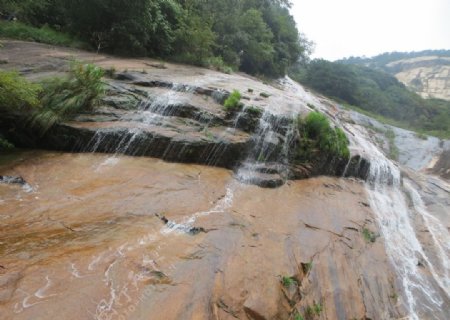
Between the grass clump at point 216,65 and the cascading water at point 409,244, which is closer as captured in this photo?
the cascading water at point 409,244

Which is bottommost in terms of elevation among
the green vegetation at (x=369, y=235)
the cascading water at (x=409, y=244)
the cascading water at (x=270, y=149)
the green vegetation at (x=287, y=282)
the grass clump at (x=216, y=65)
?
the cascading water at (x=409, y=244)

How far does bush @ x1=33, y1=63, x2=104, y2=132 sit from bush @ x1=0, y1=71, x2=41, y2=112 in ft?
1.53

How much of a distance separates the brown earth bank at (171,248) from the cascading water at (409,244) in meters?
0.52

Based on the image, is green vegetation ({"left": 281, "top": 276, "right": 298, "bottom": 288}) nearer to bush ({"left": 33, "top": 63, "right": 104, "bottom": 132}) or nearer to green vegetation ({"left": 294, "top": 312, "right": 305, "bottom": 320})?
green vegetation ({"left": 294, "top": 312, "right": 305, "bottom": 320})

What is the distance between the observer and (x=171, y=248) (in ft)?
14.4

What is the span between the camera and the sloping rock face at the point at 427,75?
218 feet

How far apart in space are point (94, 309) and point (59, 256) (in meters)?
0.95

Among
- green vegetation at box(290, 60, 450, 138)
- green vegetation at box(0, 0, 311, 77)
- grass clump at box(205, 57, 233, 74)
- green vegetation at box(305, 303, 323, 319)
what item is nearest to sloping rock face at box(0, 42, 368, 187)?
green vegetation at box(305, 303, 323, 319)

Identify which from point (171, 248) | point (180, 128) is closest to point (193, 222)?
point (171, 248)

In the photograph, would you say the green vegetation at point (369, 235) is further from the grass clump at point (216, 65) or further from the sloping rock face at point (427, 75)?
the sloping rock face at point (427, 75)

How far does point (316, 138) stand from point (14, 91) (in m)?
7.61

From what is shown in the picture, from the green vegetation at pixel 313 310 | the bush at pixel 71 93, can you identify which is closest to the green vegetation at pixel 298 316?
the green vegetation at pixel 313 310

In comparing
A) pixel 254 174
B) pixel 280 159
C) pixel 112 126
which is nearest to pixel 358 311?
pixel 254 174

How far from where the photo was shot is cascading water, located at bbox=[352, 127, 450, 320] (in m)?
6.27
